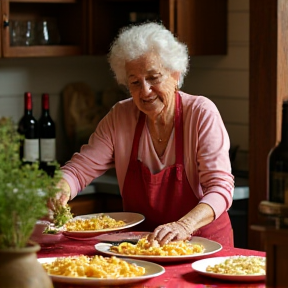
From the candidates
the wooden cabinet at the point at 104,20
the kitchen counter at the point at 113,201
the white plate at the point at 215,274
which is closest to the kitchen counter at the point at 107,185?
the kitchen counter at the point at 113,201

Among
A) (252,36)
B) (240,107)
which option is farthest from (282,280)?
(240,107)

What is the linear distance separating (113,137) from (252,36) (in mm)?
1047

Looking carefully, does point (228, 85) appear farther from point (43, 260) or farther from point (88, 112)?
point (43, 260)

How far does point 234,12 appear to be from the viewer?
4.50 meters

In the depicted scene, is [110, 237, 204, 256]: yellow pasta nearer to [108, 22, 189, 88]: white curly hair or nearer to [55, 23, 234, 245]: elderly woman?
[55, 23, 234, 245]: elderly woman

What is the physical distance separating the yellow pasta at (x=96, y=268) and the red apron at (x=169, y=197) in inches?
27.6

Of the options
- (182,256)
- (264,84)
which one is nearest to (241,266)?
(182,256)

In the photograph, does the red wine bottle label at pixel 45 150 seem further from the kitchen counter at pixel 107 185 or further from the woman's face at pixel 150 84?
the woman's face at pixel 150 84

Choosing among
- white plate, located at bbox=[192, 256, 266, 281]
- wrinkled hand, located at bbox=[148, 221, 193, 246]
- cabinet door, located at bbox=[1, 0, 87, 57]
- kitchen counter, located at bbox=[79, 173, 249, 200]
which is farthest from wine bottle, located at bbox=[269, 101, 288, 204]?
cabinet door, located at bbox=[1, 0, 87, 57]

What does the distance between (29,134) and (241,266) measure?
2382 mm

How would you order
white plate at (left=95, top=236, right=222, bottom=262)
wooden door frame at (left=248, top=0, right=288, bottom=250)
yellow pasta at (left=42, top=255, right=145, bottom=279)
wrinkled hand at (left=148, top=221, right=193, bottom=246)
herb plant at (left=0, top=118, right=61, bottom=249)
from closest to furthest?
1. herb plant at (left=0, top=118, right=61, bottom=249)
2. yellow pasta at (left=42, top=255, right=145, bottom=279)
3. white plate at (left=95, top=236, right=222, bottom=262)
4. wrinkled hand at (left=148, top=221, right=193, bottom=246)
5. wooden door frame at (left=248, top=0, right=288, bottom=250)

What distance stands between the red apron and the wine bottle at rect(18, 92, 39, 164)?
140 cm

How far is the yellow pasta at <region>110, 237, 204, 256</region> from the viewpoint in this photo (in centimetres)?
244

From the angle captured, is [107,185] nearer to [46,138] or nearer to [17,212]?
[46,138]
